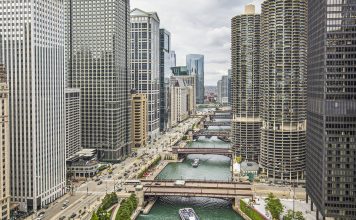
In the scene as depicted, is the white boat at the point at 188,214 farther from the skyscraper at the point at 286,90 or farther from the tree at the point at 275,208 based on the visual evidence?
the skyscraper at the point at 286,90

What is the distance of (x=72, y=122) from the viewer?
Answer: 605 feet

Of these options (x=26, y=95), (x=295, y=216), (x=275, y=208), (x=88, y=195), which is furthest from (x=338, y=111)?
(x=26, y=95)

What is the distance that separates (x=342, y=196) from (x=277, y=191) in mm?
45576

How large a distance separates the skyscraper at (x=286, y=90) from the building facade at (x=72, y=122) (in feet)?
273

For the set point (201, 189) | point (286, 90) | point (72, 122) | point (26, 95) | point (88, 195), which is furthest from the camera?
point (72, 122)

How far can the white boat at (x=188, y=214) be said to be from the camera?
120600 mm

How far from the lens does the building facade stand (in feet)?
586

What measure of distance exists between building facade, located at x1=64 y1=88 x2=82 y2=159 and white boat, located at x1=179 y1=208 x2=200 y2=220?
71290mm

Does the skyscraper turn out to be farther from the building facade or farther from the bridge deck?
the building facade

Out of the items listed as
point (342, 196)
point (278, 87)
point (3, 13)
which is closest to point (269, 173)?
point (278, 87)

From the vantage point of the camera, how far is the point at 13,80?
4978 inches

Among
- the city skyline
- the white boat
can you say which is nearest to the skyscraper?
the city skyline

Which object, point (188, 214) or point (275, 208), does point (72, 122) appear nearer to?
point (188, 214)

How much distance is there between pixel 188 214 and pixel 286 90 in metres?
74.3
